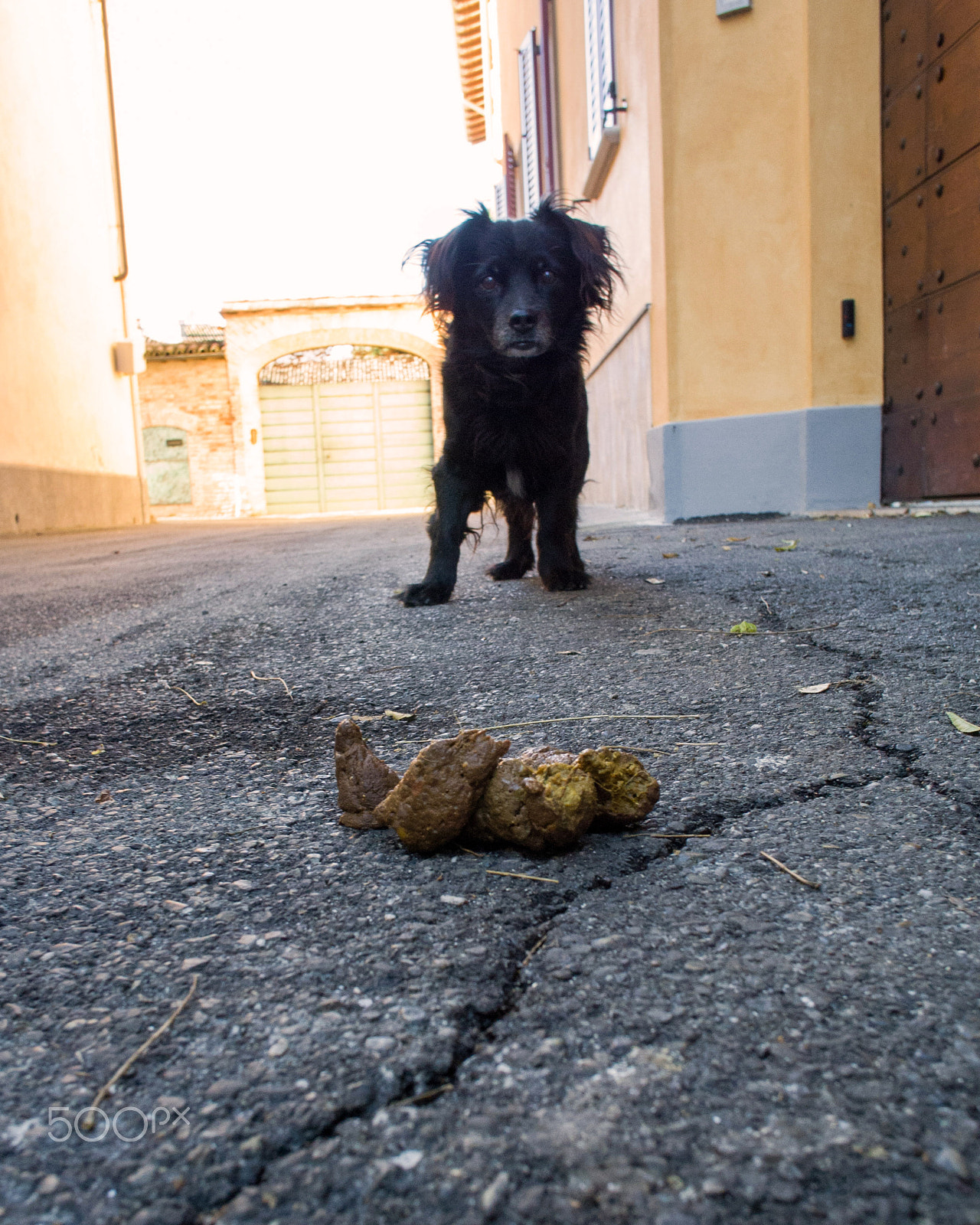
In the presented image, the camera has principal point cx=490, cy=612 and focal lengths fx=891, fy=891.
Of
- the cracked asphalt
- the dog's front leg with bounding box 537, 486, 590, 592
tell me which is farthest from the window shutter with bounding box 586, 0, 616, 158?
the cracked asphalt

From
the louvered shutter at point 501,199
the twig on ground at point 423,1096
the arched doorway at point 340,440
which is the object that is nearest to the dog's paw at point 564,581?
the twig on ground at point 423,1096

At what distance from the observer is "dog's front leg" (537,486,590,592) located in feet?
8.49

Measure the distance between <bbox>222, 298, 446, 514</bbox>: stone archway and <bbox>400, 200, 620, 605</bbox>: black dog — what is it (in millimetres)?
16527

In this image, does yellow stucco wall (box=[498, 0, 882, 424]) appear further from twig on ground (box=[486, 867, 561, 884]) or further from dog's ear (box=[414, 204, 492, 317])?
twig on ground (box=[486, 867, 561, 884])

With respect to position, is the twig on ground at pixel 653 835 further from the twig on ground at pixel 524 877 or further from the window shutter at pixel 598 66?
the window shutter at pixel 598 66

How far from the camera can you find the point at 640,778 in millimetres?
969

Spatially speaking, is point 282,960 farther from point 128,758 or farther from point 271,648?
point 271,648

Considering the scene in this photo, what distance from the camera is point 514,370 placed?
2.50m

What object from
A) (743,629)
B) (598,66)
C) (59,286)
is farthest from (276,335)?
(743,629)

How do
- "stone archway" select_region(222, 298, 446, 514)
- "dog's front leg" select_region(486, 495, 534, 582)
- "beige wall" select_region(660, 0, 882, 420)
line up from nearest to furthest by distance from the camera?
"dog's front leg" select_region(486, 495, 534, 582), "beige wall" select_region(660, 0, 882, 420), "stone archway" select_region(222, 298, 446, 514)

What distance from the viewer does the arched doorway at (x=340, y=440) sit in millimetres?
19188

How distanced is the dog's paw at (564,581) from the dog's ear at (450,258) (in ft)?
2.69

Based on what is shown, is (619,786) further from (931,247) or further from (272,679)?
(931,247)

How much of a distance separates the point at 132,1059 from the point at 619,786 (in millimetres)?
533
